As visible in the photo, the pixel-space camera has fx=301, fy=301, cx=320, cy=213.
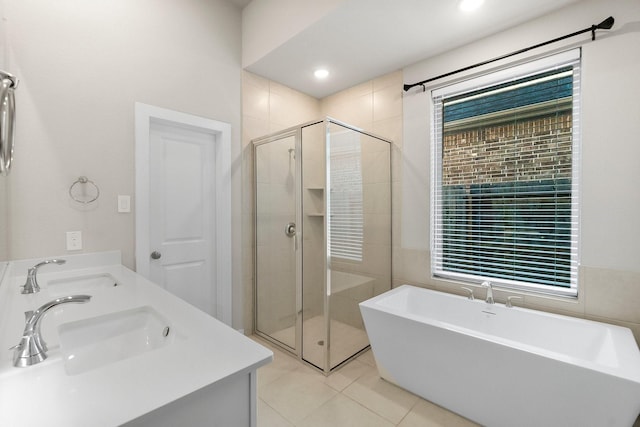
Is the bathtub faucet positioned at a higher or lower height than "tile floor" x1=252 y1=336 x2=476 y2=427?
higher

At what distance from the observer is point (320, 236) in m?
2.40

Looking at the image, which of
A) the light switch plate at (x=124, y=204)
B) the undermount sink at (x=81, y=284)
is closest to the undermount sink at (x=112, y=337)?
the undermount sink at (x=81, y=284)

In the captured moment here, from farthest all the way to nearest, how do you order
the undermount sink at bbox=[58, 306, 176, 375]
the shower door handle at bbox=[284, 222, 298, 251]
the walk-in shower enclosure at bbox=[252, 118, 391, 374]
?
the shower door handle at bbox=[284, 222, 298, 251], the walk-in shower enclosure at bbox=[252, 118, 391, 374], the undermount sink at bbox=[58, 306, 176, 375]

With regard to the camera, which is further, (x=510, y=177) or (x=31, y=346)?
(x=510, y=177)

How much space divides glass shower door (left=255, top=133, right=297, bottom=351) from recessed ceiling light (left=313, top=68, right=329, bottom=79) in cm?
77

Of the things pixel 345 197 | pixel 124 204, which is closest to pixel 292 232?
pixel 345 197

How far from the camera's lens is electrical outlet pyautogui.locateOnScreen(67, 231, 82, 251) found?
1903 mm

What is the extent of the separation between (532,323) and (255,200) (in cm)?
237

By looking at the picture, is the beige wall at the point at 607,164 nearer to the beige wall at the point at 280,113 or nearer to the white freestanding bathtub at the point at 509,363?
the white freestanding bathtub at the point at 509,363

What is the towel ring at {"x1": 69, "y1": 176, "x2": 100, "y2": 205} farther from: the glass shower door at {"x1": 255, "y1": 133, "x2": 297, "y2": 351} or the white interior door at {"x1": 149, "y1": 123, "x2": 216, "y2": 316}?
the glass shower door at {"x1": 255, "y1": 133, "x2": 297, "y2": 351}

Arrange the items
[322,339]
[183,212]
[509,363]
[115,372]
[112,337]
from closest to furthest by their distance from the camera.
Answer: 1. [115,372]
2. [112,337]
3. [509,363]
4. [322,339]
5. [183,212]

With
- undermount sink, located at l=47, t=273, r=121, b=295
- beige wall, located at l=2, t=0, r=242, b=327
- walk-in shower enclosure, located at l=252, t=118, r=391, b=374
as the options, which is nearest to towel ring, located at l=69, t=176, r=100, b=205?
beige wall, located at l=2, t=0, r=242, b=327

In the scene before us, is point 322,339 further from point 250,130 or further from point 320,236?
point 250,130

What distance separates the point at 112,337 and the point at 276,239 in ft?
5.30
